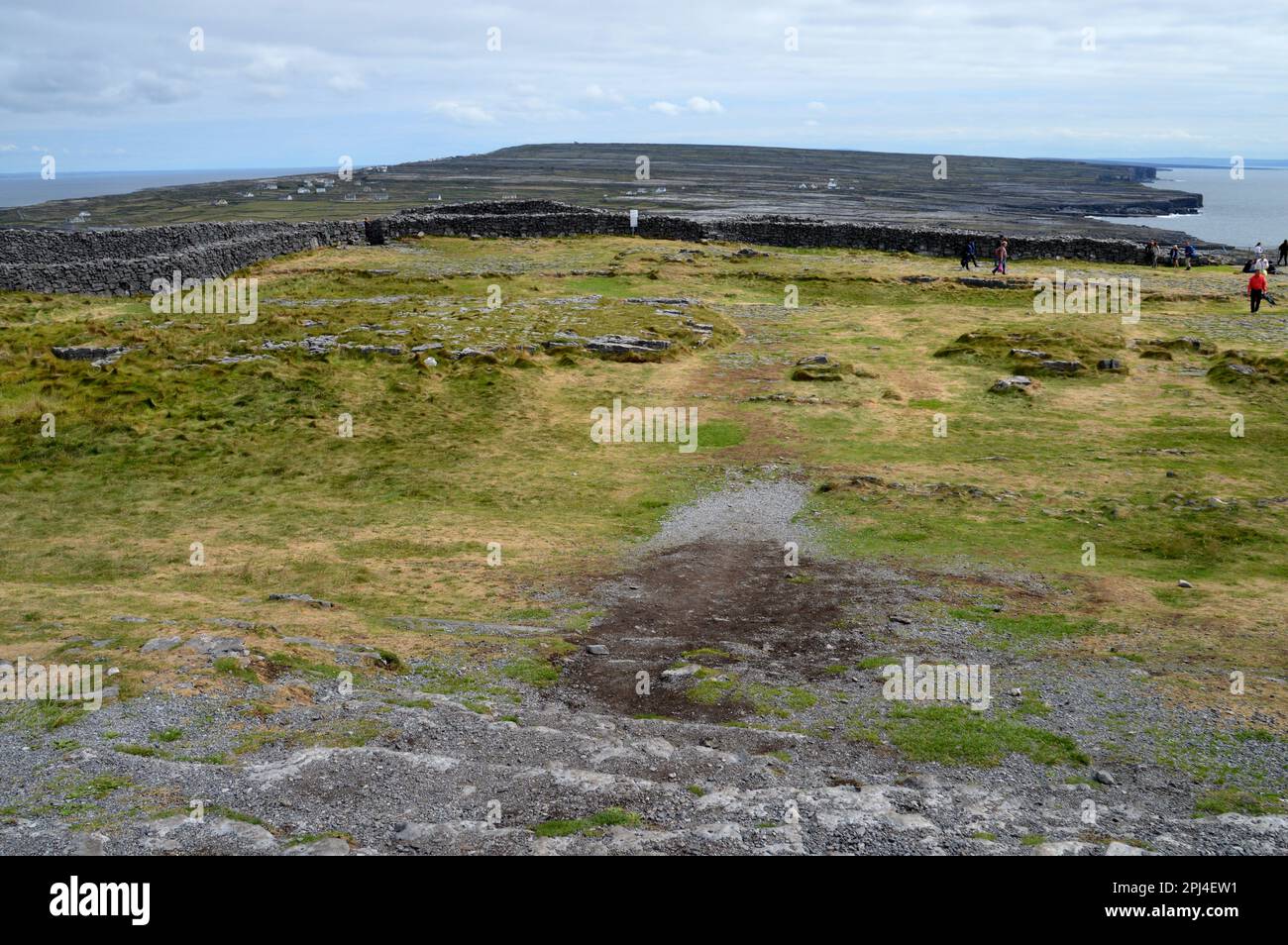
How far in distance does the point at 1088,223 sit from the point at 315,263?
10479 cm

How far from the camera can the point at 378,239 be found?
5516 centimetres

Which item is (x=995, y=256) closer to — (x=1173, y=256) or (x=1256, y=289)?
(x=1173, y=256)

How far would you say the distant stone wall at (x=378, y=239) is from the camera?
1601 inches

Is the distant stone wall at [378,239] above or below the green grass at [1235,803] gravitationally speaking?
above

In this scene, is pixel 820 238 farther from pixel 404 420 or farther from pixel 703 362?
pixel 404 420

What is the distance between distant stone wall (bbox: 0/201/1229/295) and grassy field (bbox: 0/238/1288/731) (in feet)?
8.53

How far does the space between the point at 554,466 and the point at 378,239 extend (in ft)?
117

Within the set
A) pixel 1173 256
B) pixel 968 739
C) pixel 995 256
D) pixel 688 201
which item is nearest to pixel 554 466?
pixel 968 739

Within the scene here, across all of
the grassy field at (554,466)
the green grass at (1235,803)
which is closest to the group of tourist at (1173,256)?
the grassy field at (554,466)

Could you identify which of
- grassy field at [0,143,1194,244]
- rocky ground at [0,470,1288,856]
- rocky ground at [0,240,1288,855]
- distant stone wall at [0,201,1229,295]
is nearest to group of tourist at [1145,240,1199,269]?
distant stone wall at [0,201,1229,295]

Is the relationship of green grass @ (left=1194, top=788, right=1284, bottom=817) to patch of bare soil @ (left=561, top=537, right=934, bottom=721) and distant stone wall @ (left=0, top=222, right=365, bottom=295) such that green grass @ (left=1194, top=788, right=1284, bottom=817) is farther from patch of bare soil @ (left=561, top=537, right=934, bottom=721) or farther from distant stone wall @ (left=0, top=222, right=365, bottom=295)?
distant stone wall @ (left=0, top=222, right=365, bottom=295)

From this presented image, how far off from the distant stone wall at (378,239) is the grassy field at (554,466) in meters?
2.60

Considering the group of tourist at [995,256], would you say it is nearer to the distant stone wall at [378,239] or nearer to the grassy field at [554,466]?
the distant stone wall at [378,239]
